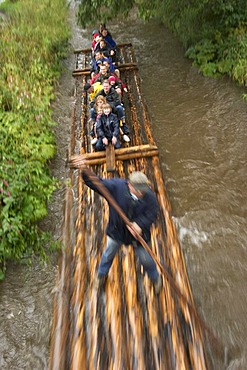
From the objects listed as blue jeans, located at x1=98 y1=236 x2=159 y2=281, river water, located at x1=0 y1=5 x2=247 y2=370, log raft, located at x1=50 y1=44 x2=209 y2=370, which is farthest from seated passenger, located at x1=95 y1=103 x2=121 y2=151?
blue jeans, located at x1=98 y1=236 x2=159 y2=281

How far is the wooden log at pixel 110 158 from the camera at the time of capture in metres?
6.10

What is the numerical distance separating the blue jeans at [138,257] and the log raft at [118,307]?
0.23 m

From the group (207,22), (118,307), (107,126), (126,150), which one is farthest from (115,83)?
(118,307)

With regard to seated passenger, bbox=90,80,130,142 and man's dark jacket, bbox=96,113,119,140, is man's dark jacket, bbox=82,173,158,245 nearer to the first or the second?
man's dark jacket, bbox=96,113,119,140

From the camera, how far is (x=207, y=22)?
33.1 feet

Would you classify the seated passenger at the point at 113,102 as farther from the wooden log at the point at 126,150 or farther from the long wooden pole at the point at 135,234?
the long wooden pole at the point at 135,234

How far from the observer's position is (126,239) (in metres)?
3.75

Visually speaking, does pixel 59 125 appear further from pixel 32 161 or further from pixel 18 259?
pixel 18 259

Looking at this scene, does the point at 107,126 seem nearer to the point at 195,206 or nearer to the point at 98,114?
the point at 98,114

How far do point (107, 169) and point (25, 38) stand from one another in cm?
797

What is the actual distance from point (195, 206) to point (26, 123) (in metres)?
4.13

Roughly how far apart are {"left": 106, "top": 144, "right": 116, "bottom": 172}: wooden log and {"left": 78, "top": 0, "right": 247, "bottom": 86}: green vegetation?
4.36 m

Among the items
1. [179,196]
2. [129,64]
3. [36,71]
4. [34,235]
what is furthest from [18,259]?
[129,64]

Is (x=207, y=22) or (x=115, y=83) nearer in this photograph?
(x=115, y=83)
